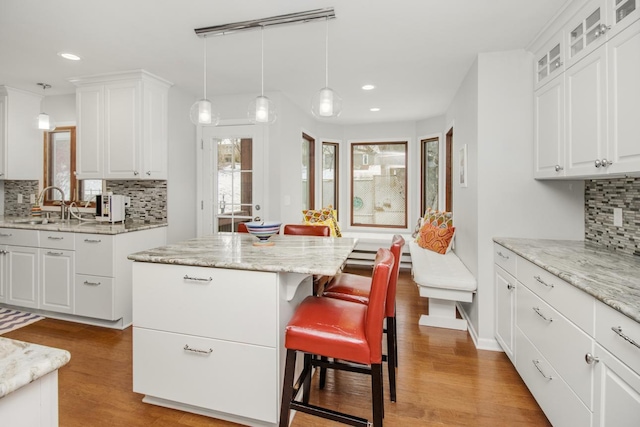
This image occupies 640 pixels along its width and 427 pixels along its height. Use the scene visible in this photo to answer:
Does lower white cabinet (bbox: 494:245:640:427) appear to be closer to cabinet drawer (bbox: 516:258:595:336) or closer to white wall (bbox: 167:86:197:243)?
cabinet drawer (bbox: 516:258:595:336)

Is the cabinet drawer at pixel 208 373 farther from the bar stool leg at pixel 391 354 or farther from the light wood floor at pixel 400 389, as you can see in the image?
the bar stool leg at pixel 391 354

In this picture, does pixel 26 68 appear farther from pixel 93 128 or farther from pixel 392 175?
pixel 392 175

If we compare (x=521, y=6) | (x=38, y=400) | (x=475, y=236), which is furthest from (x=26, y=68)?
(x=475, y=236)

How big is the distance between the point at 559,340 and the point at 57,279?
13.1 ft

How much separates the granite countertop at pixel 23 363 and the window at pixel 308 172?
14.7 ft

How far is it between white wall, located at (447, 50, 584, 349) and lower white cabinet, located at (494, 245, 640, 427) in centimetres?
48

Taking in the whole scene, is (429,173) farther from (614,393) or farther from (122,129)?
(614,393)

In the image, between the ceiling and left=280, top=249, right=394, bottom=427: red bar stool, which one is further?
the ceiling

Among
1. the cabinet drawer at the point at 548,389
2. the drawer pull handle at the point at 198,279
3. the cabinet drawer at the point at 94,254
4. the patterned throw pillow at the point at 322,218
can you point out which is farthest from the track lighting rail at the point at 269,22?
the patterned throw pillow at the point at 322,218

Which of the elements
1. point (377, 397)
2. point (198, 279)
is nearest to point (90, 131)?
point (198, 279)

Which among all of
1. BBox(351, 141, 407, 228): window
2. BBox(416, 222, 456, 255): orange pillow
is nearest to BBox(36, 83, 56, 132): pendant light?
BBox(351, 141, 407, 228): window

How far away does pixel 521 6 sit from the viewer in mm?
2127

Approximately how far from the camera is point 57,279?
10.4ft

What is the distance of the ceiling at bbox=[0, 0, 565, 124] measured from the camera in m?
2.18
